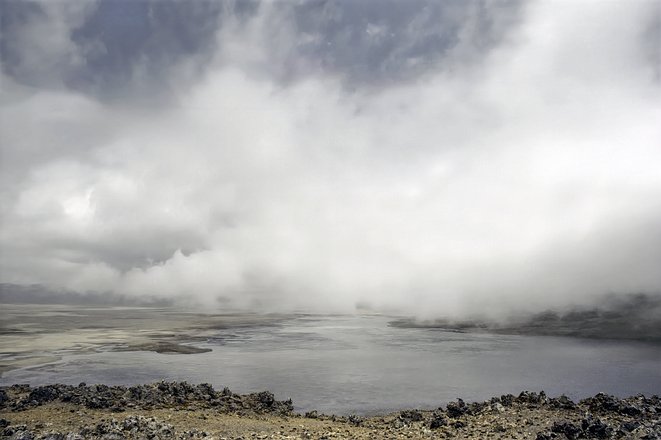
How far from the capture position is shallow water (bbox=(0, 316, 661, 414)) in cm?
3142

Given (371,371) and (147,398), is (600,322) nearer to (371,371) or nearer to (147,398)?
(371,371)

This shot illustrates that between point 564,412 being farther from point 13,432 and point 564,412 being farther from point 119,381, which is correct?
point 119,381

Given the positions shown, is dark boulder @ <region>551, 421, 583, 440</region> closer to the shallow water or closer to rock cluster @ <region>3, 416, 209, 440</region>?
the shallow water

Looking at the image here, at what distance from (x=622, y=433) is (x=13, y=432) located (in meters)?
24.9

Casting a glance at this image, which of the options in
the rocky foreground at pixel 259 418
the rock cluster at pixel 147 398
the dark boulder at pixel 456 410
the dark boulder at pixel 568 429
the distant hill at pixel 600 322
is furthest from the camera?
the distant hill at pixel 600 322

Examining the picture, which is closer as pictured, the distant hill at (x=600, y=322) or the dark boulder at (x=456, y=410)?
the dark boulder at (x=456, y=410)

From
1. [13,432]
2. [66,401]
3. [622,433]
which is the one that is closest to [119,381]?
[66,401]

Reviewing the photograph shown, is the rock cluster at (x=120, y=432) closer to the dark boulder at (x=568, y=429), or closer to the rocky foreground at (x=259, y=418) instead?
the rocky foreground at (x=259, y=418)

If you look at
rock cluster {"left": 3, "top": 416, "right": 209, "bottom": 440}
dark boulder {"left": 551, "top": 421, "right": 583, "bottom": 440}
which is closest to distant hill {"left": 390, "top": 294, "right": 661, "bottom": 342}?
dark boulder {"left": 551, "top": 421, "right": 583, "bottom": 440}

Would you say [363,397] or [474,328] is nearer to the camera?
[363,397]

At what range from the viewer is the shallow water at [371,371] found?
31.4m

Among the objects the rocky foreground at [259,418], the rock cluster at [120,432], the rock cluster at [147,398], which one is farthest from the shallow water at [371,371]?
A: the rock cluster at [120,432]

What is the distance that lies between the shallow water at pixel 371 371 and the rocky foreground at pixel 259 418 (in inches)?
213

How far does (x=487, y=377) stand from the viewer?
38.9 metres
